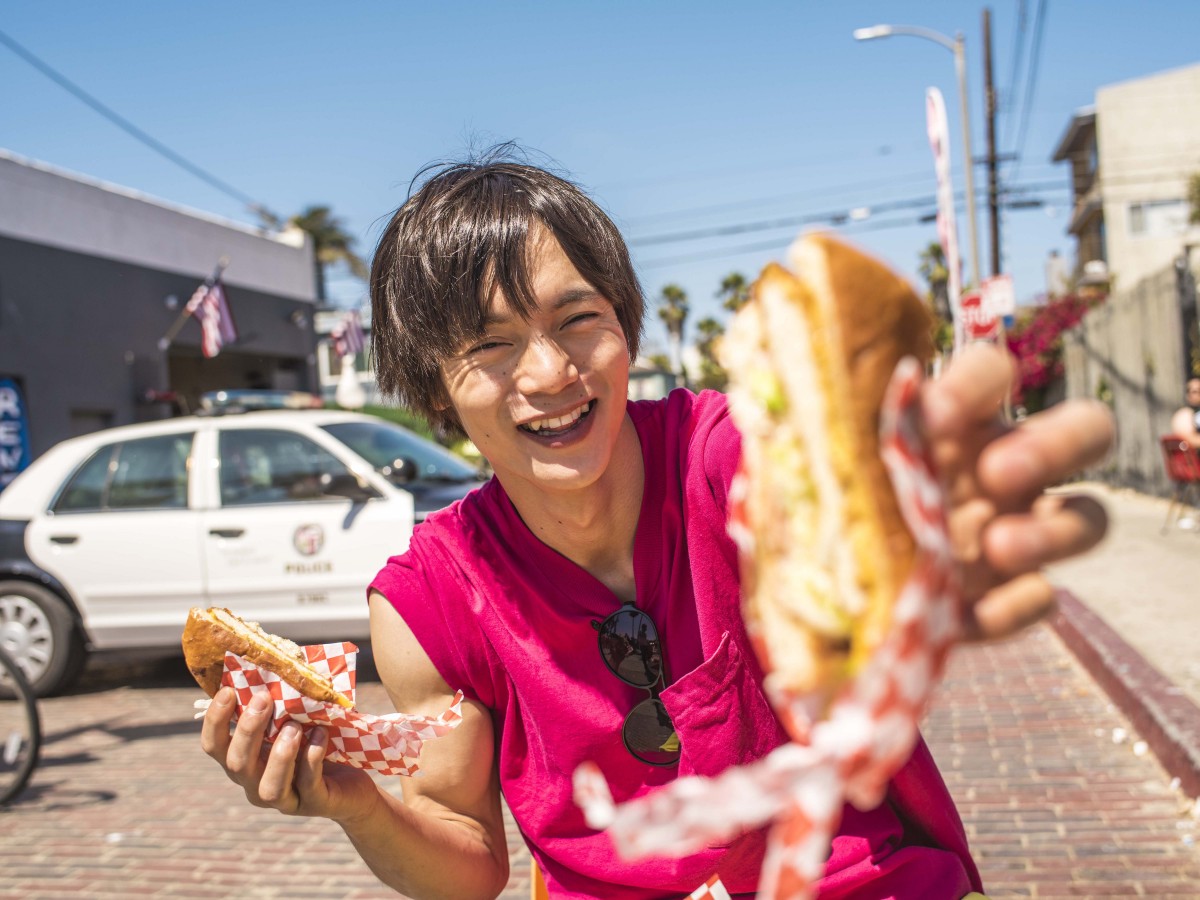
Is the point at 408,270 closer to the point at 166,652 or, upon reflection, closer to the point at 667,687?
the point at 667,687

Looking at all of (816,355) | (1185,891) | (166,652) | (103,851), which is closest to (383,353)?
(816,355)

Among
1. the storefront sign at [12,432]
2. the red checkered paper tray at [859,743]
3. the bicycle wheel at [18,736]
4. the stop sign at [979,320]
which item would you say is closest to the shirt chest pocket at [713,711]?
the red checkered paper tray at [859,743]

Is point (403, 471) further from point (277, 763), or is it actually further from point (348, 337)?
point (348, 337)

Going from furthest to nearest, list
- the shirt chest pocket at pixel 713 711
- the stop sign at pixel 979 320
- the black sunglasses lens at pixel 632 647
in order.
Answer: the stop sign at pixel 979 320, the black sunglasses lens at pixel 632 647, the shirt chest pocket at pixel 713 711

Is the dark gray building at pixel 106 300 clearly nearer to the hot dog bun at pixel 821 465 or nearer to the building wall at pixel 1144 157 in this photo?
the hot dog bun at pixel 821 465

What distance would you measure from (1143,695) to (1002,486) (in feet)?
17.8

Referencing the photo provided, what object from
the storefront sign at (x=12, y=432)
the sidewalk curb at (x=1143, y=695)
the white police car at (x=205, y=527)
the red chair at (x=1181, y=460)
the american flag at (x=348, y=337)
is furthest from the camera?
the american flag at (x=348, y=337)

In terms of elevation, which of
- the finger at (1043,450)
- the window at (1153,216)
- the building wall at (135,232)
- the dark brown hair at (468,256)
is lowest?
the finger at (1043,450)

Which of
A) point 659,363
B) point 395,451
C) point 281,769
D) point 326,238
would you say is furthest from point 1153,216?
point 281,769

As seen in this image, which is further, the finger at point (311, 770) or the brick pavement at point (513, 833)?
the brick pavement at point (513, 833)

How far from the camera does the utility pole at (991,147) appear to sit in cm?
2553

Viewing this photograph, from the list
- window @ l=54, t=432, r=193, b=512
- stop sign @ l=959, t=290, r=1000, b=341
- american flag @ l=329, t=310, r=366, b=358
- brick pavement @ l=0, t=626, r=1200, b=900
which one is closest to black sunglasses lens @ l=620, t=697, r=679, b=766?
brick pavement @ l=0, t=626, r=1200, b=900

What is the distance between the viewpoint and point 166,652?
7.99 metres

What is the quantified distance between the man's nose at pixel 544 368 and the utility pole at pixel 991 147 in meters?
25.2
